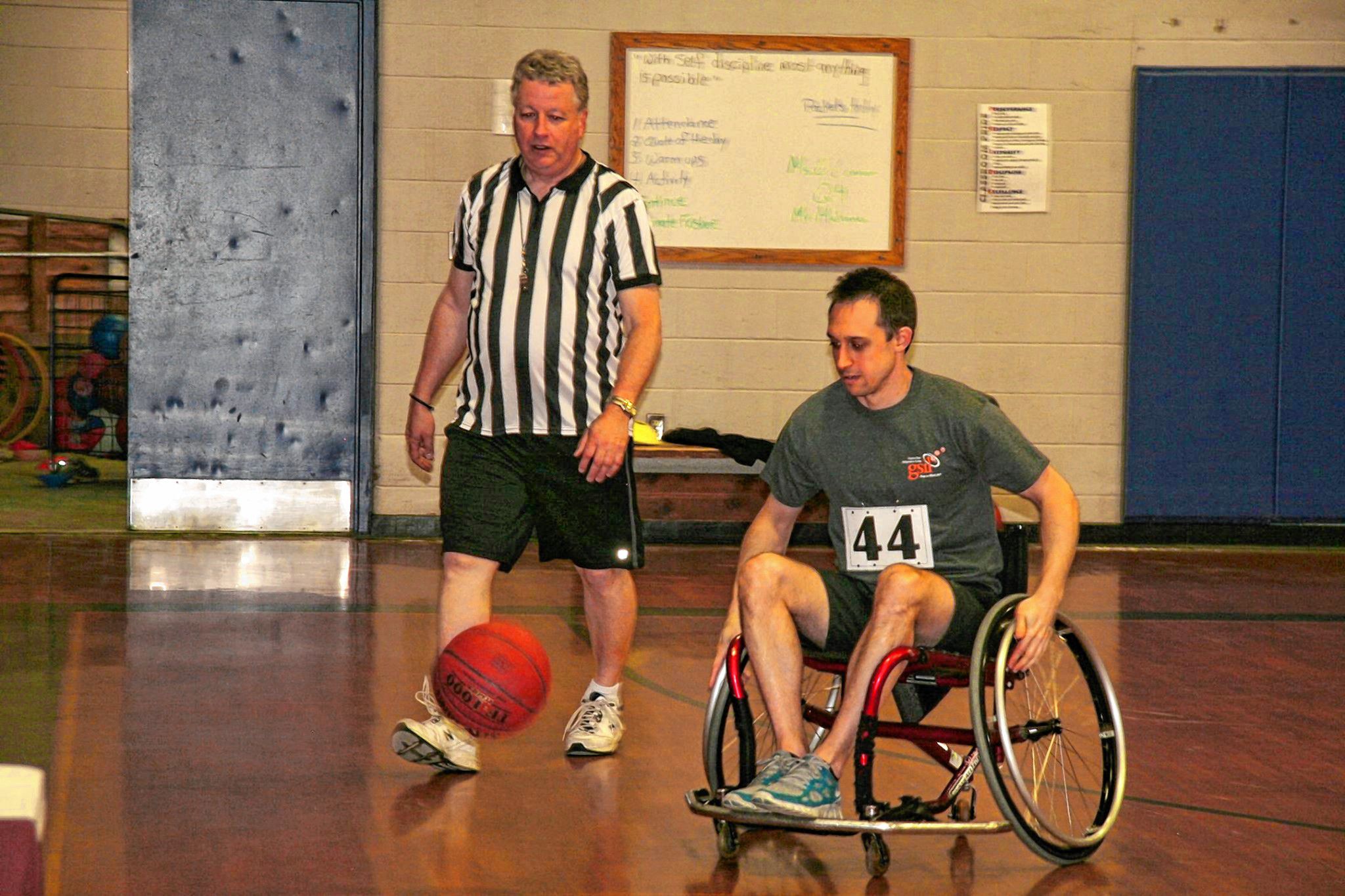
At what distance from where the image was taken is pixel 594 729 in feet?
11.9

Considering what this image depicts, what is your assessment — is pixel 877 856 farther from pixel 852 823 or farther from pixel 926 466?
pixel 926 466

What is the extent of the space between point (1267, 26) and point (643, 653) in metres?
4.24

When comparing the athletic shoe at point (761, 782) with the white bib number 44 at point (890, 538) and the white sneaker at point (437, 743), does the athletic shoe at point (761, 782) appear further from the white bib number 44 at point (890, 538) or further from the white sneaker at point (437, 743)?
the white sneaker at point (437, 743)

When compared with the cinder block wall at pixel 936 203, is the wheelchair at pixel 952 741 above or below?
below

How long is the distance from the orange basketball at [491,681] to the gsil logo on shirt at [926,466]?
864mm

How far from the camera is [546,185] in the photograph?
3.53m

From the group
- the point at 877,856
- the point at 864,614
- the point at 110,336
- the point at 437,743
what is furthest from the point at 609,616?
the point at 110,336

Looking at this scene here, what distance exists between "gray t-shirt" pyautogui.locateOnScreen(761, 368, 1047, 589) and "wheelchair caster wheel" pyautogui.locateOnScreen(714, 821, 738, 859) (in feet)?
1.69

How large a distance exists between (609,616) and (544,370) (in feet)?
1.83

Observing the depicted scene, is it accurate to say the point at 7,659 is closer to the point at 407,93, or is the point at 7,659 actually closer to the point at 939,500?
the point at 939,500

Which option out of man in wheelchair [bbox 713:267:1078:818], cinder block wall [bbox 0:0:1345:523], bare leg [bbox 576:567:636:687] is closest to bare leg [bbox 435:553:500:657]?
bare leg [bbox 576:567:636:687]

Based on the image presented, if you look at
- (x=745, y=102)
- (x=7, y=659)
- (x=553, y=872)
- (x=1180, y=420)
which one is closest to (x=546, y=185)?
(x=553, y=872)

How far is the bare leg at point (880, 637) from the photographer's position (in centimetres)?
274

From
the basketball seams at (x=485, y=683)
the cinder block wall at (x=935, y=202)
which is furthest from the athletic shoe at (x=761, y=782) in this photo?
the cinder block wall at (x=935, y=202)
